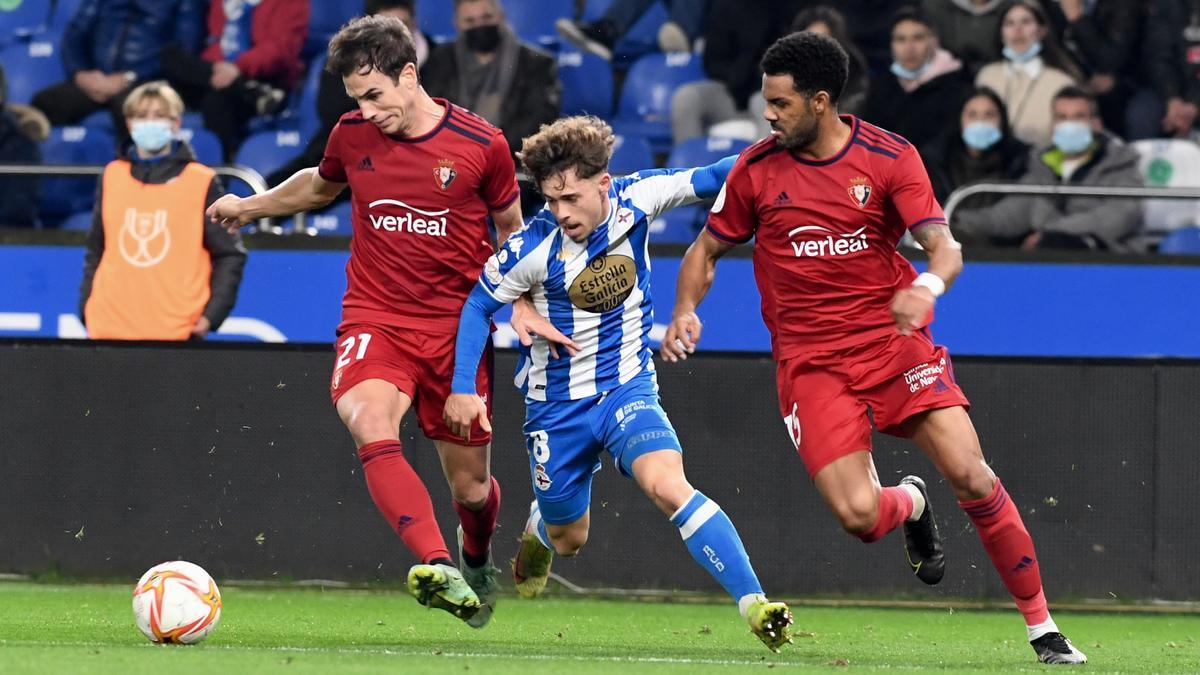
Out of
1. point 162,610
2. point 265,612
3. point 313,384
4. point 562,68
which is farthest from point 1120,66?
point 162,610

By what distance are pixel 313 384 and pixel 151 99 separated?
184 cm

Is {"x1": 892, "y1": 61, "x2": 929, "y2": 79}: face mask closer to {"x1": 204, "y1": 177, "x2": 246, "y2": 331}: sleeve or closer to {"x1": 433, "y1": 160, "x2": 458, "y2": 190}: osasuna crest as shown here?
{"x1": 204, "y1": 177, "x2": 246, "y2": 331}: sleeve

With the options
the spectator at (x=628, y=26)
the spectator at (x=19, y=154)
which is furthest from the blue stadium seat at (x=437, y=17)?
the spectator at (x=19, y=154)

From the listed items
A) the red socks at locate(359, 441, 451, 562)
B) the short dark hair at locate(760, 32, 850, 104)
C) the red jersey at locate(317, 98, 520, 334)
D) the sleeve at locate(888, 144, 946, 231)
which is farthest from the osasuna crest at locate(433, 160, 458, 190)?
the sleeve at locate(888, 144, 946, 231)

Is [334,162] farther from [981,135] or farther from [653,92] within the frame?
[981,135]

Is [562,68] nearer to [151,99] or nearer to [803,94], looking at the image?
[151,99]

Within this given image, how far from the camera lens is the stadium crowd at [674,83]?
1100 cm

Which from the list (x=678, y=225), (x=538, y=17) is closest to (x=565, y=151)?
(x=678, y=225)

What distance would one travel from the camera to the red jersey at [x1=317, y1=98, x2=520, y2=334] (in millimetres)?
6727

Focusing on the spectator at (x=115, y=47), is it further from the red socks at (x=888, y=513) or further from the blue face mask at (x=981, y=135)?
the red socks at (x=888, y=513)

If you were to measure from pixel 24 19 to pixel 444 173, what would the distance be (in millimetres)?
6945

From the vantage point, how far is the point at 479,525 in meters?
7.40

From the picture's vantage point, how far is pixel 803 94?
6.34 meters

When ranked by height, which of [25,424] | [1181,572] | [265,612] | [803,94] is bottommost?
[1181,572]
